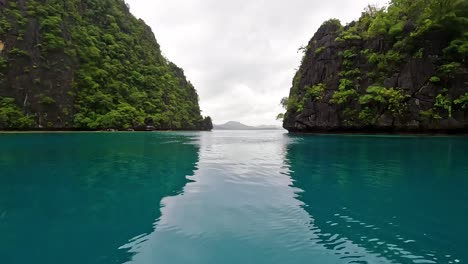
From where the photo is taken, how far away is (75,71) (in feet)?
187

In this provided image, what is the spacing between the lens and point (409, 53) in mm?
35281

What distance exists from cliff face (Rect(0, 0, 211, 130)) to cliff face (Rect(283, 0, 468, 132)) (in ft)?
146

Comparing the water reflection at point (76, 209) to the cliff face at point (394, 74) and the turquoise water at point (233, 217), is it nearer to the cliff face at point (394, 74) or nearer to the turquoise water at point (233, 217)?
the turquoise water at point (233, 217)

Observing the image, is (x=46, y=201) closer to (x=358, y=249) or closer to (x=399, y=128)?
(x=358, y=249)

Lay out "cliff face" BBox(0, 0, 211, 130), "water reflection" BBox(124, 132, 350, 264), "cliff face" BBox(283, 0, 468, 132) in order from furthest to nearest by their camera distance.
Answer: "cliff face" BBox(0, 0, 211, 130) → "cliff face" BBox(283, 0, 468, 132) → "water reflection" BBox(124, 132, 350, 264)

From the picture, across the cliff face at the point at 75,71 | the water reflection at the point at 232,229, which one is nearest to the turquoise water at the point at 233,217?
the water reflection at the point at 232,229

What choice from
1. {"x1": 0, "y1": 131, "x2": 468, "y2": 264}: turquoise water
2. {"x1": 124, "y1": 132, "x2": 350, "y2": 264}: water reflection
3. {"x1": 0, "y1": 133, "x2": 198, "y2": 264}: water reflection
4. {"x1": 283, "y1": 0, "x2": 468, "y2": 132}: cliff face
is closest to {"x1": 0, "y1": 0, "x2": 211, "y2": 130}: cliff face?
{"x1": 283, "y1": 0, "x2": 468, "y2": 132}: cliff face

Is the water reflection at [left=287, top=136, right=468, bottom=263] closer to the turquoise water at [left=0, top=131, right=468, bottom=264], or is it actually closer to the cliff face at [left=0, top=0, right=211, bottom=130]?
the turquoise water at [left=0, top=131, right=468, bottom=264]

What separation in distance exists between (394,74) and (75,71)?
209 feet

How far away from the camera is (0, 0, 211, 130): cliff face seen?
1909 inches

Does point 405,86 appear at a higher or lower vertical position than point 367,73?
lower

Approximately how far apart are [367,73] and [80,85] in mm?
59636

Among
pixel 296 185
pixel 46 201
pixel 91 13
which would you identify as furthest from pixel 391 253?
pixel 91 13

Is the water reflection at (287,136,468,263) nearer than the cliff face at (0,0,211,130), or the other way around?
the water reflection at (287,136,468,263)
